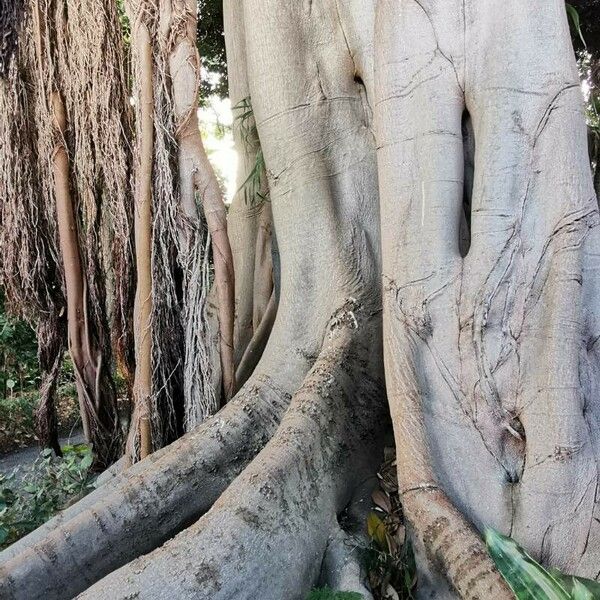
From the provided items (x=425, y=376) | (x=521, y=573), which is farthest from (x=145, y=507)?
(x=521, y=573)

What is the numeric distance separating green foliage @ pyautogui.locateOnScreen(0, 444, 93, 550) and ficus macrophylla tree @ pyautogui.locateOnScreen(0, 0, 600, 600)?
0.73 m

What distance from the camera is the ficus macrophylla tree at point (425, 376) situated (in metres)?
2.12

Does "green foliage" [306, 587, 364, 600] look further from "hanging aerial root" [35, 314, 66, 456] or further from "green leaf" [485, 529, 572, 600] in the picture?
"hanging aerial root" [35, 314, 66, 456]

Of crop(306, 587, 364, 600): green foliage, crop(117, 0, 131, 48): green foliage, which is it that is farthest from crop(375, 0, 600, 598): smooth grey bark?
crop(117, 0, 131, 48): green foliage

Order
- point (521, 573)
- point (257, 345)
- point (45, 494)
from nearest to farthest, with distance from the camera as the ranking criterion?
1. point (521, 573)
2. point (257, 345)
3. point (45, 494)

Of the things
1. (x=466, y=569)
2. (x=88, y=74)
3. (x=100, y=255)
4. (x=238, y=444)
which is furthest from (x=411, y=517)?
(x=88, y=74)

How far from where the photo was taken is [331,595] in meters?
2.09

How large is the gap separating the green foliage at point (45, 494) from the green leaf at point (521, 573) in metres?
2.46

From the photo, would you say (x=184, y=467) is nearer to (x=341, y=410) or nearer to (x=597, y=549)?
(x=341, y=410)

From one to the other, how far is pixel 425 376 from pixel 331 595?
79 centimetres

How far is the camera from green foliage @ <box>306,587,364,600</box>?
2070 millimetres

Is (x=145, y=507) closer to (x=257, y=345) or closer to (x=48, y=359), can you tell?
(x=257, y=345)

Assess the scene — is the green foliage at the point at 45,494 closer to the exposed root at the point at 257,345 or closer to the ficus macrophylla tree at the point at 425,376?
the ficus macrophylla tree at the point at 425,376

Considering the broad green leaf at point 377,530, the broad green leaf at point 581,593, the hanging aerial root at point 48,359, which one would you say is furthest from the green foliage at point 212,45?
the broad green leaf at point 581,593
